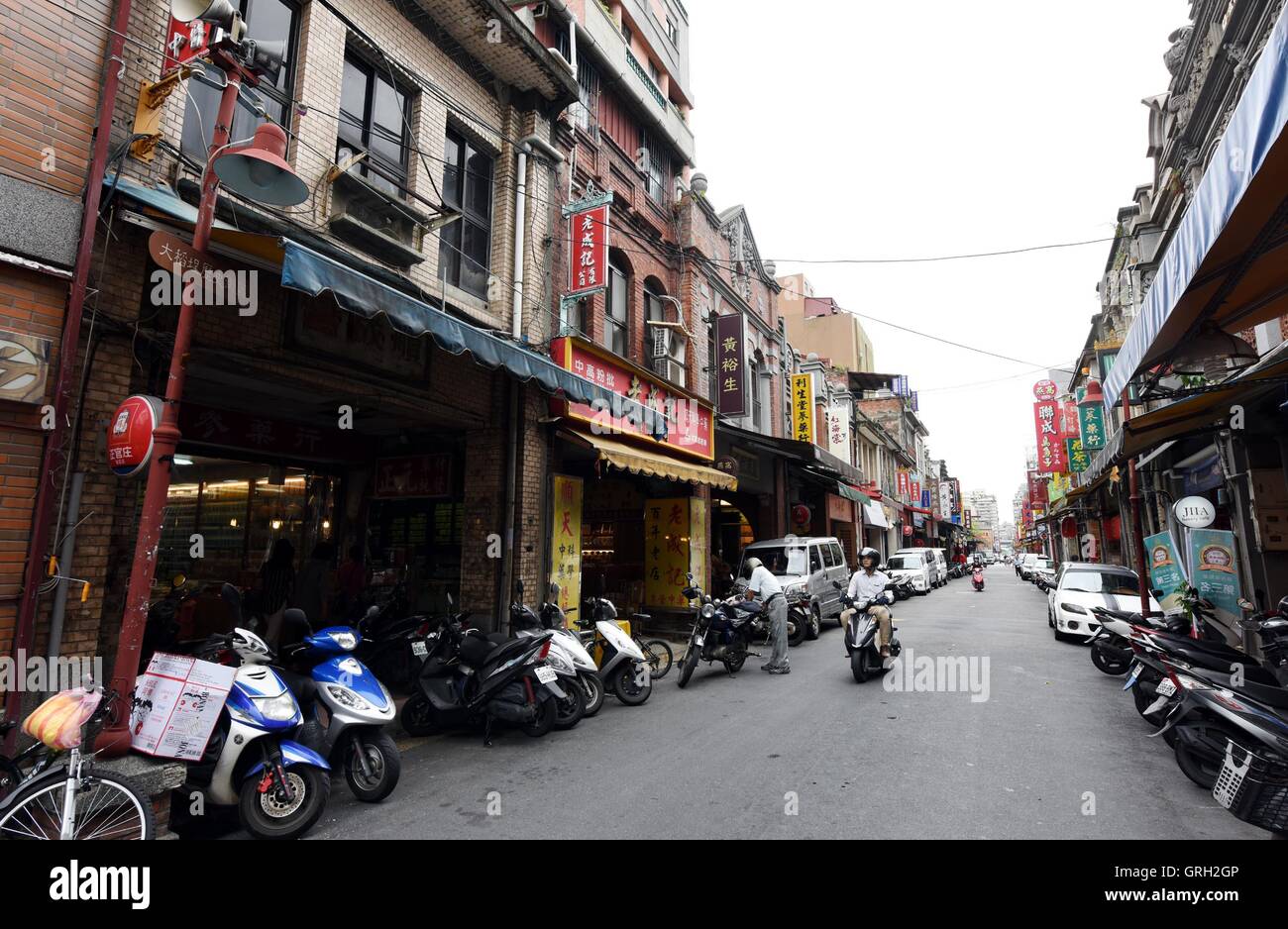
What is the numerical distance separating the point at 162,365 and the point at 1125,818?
8.42 m

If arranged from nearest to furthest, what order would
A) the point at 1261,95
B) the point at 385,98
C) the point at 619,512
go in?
the point at 1261,95 → the point at 385,98 → the point at 619,512

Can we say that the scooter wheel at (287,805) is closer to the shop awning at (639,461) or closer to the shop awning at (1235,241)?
the shop awning at (639,461)

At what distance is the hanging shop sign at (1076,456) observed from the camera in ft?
79.8

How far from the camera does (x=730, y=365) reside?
16.7 meters

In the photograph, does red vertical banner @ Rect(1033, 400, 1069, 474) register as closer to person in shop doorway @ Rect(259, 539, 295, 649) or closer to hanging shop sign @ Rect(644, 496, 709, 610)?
hanging shop sign @ Rect(644, 496, 709, 610)

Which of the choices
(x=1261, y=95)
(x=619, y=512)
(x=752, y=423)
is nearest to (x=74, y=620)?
(x=1261, y=95)

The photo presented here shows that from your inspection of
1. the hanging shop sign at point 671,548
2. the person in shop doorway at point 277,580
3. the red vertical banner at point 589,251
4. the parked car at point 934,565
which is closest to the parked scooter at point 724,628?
the hanging shop sign at point 671,548

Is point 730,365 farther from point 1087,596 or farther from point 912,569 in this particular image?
point 912,569

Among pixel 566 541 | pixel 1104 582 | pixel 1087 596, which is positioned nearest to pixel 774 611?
pixel 566 541

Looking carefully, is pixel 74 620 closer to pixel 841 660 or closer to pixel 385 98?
pixel 385 98

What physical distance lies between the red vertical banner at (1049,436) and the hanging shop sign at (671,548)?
20821mm

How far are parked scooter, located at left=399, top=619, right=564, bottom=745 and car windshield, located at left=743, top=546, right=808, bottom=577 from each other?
27.6 feet

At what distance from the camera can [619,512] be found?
15250 millimetres

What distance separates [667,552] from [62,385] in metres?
11.0
